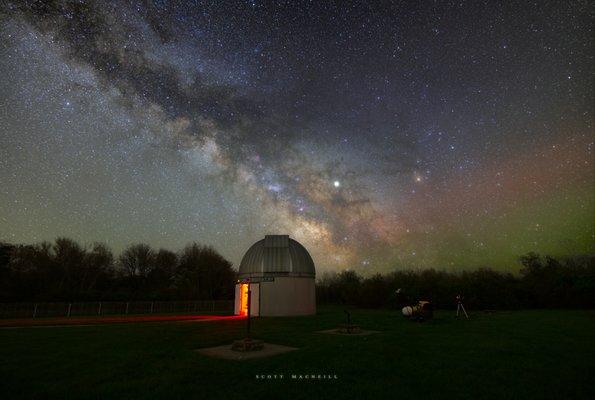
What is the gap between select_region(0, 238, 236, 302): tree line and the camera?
118 ft

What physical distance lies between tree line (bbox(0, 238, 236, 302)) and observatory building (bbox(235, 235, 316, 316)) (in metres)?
17.5

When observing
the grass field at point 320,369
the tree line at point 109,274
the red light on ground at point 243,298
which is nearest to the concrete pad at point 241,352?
the grass field at point 320,369

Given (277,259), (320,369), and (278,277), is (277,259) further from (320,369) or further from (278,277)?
(320,369)

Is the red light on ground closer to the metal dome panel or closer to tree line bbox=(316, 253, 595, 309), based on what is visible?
the metal dome panel

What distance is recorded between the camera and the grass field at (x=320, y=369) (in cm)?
589

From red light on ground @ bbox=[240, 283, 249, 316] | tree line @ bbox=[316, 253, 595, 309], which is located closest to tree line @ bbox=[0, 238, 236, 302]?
red light on ground @ bbox=[240, 283, 249, 316]

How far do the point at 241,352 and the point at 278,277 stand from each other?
58.4ft

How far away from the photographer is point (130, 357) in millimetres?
9023

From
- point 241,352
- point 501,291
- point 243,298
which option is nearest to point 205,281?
point 243,298

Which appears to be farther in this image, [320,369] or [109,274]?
[109,274]

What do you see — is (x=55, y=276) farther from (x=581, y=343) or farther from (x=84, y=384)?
(x=581, y=343)

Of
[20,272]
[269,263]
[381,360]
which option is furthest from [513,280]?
[20,272]

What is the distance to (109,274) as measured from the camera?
50.4m

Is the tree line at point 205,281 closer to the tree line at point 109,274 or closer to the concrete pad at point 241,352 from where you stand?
the tree line at point 109,274
